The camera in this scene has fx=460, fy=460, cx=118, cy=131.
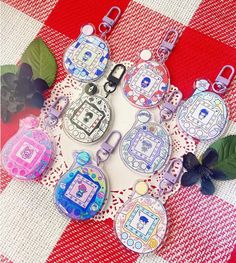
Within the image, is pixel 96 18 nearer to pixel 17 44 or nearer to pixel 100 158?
pixel 17 44

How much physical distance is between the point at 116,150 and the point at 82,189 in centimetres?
9

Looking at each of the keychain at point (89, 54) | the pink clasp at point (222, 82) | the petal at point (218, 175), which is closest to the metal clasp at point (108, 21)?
the keychain at point (89, 54)

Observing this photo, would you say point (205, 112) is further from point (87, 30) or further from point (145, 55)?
point (87, 30)

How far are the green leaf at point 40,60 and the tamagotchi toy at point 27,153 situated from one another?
0.31 ft

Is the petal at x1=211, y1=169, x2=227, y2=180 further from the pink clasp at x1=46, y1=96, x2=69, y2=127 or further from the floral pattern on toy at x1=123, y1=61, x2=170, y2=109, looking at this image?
the pink clasp at x1=46, y1=96, x2=69, y2=127

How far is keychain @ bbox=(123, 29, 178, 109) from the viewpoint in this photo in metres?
0.78

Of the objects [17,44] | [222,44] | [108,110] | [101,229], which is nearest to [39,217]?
[101,229]

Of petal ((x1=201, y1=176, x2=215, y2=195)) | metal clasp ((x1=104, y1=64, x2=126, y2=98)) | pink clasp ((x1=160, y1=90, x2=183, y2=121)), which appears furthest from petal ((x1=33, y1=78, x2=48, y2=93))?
petal ((x1=201, y1=176, x2=215, y2=195))

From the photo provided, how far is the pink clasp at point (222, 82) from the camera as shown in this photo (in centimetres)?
78

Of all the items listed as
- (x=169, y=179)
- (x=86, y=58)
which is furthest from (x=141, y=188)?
(x=86, y=58)

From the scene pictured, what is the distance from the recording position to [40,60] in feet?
2.68

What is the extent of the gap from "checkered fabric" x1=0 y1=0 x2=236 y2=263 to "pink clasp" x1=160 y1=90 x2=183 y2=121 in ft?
0.05

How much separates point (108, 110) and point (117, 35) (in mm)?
155

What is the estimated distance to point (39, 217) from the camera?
0.74m
